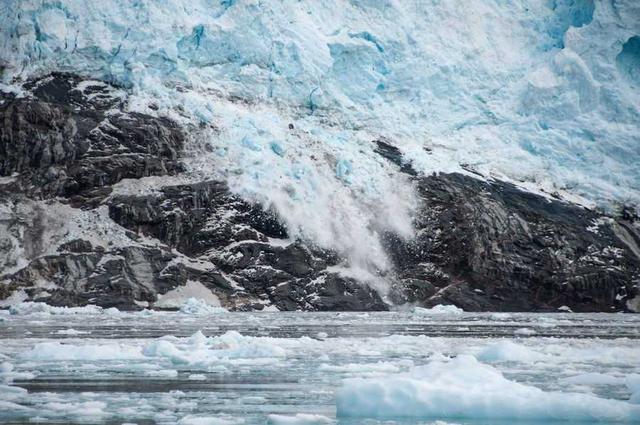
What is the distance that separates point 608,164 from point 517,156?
1132 centimetres

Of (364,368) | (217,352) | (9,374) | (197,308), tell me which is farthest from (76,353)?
(197,308)

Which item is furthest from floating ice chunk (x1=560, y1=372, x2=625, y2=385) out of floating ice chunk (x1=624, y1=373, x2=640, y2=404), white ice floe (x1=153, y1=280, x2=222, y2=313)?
white ice floe (x1=153, y1=280, x2=222, y2=313)

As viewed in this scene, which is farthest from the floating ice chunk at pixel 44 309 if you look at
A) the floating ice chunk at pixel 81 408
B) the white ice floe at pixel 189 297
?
the floating ice chunk at pixel 81 408

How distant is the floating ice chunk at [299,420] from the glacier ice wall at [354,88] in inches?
2844

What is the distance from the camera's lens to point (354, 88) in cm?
9812

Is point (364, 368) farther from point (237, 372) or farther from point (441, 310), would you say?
point (441, 310)

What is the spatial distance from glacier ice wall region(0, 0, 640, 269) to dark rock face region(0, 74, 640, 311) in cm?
271

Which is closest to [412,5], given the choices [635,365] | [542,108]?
[542,108]

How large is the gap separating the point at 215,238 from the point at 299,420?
238 ft

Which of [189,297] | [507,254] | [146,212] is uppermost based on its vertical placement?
[146,212]

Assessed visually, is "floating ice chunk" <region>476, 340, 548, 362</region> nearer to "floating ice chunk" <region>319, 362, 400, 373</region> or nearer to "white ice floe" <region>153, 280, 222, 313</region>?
"floating ice chunk" <region>319, 362, 400, 373</region>

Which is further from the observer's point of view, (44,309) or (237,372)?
(44,309)

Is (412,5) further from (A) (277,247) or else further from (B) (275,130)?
(A) (277,247)

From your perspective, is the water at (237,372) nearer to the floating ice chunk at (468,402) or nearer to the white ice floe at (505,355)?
the white ice floe at (505,355)
